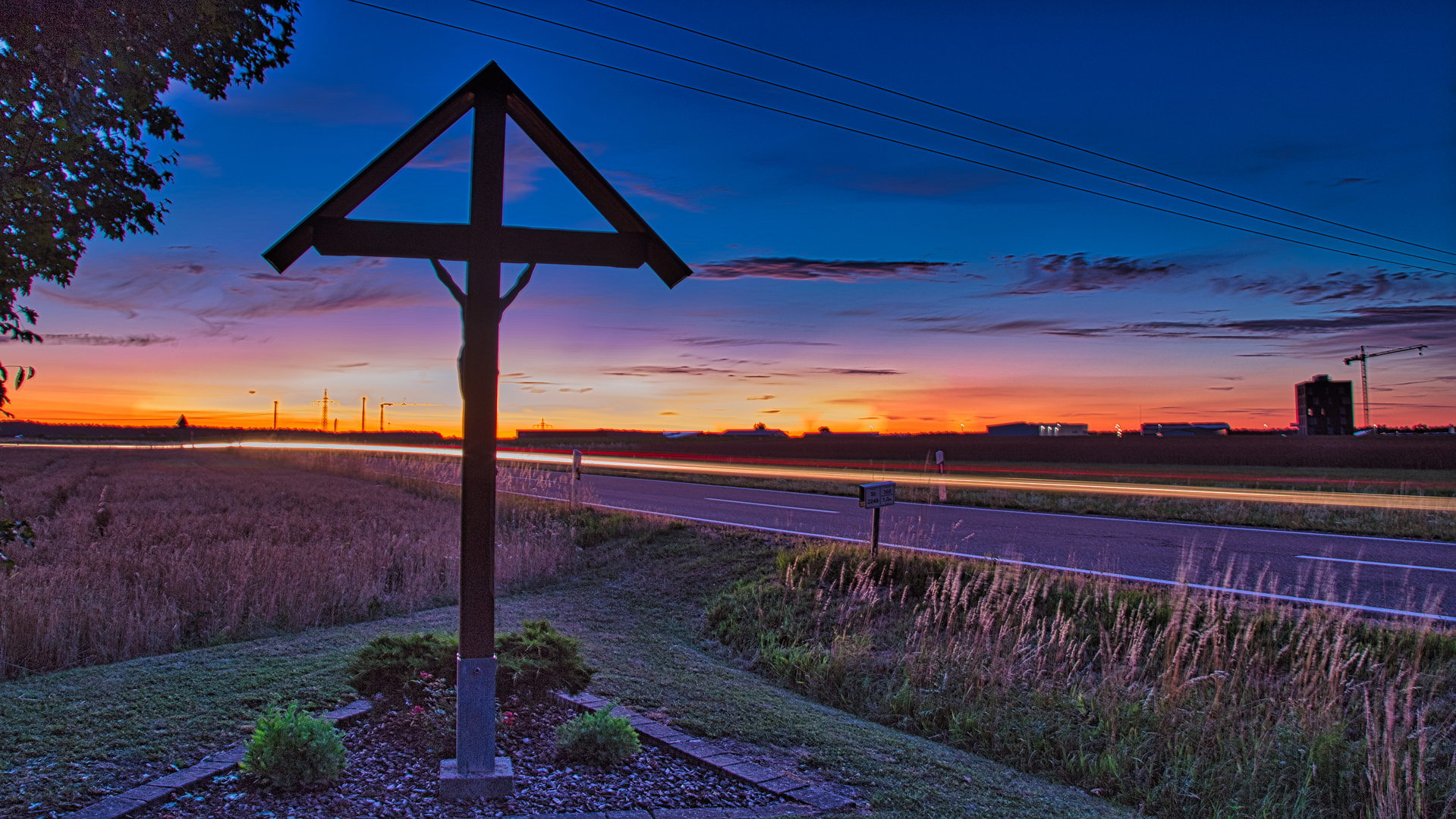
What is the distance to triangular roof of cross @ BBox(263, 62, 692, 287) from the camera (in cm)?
403

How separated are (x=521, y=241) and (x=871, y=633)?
4763 millimetres

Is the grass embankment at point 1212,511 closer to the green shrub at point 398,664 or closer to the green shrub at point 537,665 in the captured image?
the green shrub at point 537,665

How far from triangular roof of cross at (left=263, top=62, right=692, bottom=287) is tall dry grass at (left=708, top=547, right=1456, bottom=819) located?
378 centimetres

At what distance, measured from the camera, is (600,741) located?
3857 millimetres

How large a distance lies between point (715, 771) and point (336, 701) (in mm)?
2248

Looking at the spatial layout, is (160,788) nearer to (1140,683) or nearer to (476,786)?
(476,786)

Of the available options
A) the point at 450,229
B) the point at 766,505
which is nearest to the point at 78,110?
the point at 450,229

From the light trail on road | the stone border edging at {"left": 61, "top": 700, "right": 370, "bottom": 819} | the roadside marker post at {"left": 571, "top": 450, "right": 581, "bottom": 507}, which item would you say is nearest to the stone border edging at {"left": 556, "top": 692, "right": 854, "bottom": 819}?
the stone border edging at {"left": 61, "top": 700, "right": 370, "bottom": 819}

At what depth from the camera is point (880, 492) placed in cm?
888

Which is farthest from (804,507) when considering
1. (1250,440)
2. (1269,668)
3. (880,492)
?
(1250,440)

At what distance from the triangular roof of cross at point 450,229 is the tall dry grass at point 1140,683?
3785 millimetres

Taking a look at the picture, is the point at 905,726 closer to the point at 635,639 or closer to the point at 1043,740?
the point at 1043,740

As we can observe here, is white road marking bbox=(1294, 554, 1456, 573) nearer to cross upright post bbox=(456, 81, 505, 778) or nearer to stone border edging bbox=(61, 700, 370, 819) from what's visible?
cross upright post bbox=(456, 81, 505, 778)

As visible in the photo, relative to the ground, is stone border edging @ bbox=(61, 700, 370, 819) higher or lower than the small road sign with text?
lower
